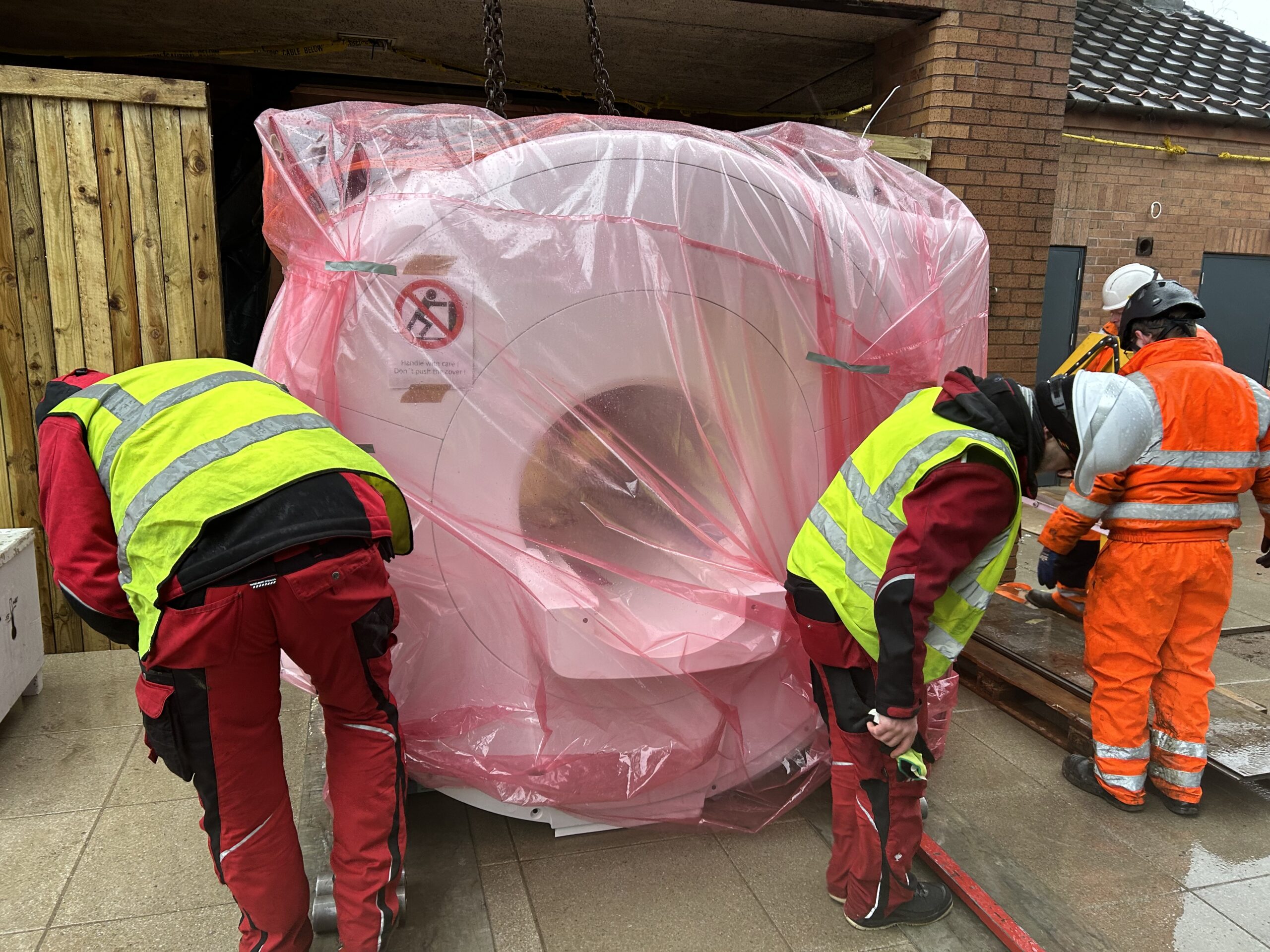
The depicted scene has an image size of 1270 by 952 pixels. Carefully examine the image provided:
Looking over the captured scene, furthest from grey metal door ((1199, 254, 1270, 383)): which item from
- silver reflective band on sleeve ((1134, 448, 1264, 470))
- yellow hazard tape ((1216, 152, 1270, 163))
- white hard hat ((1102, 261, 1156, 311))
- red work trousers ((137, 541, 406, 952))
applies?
red work trousers ((137, 541, 406, 952))

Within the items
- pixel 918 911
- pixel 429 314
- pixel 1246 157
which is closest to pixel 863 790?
pixel 918 911

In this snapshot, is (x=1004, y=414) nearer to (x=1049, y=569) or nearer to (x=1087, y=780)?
(x=1087, y=780)

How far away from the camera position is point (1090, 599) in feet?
9.71

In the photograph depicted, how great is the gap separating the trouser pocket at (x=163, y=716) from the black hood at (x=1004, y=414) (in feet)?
5.97

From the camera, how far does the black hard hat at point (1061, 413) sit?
6.79 feet

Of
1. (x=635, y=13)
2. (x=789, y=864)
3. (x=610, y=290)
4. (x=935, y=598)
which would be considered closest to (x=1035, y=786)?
(x=789, y=864)

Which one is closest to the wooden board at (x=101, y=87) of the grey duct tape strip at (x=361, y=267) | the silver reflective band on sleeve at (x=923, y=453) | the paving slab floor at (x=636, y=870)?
the grey duct tape strip at (x=361, y=267)

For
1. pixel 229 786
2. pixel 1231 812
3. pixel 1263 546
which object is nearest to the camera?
pixel 229 786

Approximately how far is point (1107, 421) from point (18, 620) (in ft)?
11.7

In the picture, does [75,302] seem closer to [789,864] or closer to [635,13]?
[635,13]

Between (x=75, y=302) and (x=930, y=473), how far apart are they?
3290 millimetres

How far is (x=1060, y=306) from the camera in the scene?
7.37m

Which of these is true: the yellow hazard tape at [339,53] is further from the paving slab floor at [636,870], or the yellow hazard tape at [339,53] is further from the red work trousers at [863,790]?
the paving slab floor at [636,870]

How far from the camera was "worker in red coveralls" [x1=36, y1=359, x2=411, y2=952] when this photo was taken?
1.79m
